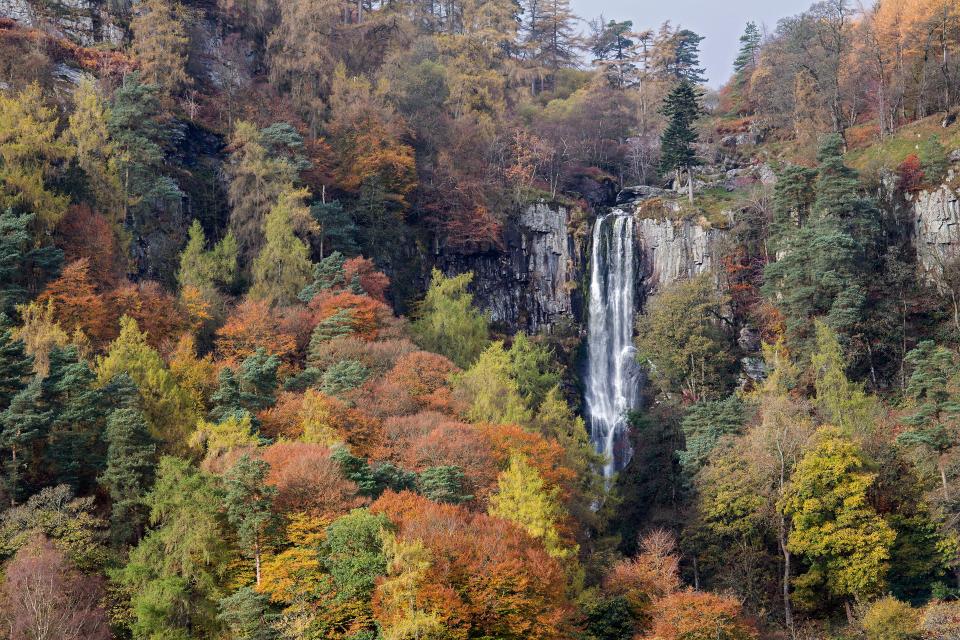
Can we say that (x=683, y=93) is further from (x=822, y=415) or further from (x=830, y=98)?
(x=822, y=415)

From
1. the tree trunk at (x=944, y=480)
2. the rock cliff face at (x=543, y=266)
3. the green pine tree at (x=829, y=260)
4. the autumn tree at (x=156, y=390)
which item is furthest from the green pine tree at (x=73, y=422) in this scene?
the green pine tree at (x=829, y=260)

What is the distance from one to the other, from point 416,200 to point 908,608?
114 ft

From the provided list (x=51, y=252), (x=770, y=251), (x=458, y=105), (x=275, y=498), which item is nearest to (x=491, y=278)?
(x=458, y=105)

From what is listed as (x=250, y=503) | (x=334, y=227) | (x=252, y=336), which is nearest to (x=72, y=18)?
(x=334, y=227)

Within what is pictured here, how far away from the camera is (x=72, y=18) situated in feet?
161

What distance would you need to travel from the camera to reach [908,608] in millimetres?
30891

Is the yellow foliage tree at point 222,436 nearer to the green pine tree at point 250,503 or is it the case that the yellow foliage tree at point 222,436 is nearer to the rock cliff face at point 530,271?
the green pine tree at point 250,503

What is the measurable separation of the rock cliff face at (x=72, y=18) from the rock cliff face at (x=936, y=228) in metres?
41.5

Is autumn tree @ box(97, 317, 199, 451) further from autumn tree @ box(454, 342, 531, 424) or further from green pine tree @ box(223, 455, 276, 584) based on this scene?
autumn tree @ box(454, 342, 531, 424)

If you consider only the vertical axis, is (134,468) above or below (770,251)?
below

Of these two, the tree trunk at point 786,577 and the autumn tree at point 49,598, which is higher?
the autumn tree at point 49,598

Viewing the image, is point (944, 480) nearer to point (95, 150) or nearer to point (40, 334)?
point (40, 334)

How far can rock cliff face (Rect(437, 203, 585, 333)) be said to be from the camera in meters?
56.1

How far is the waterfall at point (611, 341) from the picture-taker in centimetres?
5206
